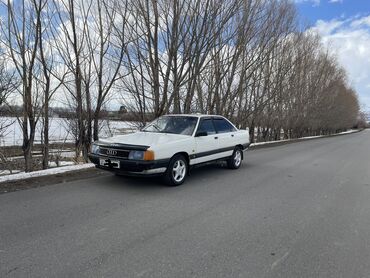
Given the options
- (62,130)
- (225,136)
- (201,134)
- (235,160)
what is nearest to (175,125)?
(201,134)

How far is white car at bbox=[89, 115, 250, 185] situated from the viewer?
6043mm

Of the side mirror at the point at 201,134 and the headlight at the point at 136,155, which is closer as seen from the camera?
the headlight at the point at 136,155

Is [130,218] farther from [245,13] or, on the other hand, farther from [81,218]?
[245,13]

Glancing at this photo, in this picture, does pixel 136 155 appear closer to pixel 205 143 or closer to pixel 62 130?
pixel 205 143

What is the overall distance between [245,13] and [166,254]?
1424 cm

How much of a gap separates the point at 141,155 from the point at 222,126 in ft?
11.0

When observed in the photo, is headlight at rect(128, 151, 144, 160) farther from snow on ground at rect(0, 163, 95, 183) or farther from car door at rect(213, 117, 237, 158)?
car door at rect(213, 117, 237, 158)

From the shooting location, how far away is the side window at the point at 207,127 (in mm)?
7594

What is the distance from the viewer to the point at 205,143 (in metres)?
7.50

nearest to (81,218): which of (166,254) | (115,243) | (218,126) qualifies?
(115,243)

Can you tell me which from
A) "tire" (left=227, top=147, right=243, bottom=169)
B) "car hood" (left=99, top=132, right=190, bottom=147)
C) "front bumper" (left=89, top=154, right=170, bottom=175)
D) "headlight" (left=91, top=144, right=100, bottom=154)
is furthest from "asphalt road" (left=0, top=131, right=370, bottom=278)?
"tire" (left=227, top=147, right=243, bottom=169)

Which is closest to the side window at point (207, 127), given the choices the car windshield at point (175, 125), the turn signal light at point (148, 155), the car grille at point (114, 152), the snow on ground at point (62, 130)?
the car windshield at point (175, 125)

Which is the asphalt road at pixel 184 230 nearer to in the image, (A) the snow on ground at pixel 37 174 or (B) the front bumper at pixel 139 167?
(B) the front bumper at pixel 139 167

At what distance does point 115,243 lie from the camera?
3.64 meters
